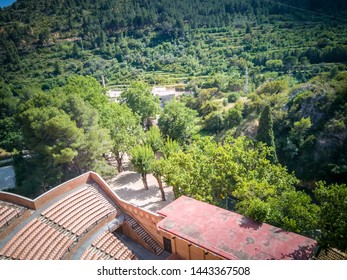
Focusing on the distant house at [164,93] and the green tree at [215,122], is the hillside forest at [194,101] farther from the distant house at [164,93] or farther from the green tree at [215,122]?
the distant house at [164,93]

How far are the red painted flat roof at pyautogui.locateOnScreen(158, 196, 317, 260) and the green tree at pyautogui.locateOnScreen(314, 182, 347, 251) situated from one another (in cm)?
72

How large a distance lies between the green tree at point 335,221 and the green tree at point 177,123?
16.8 metres

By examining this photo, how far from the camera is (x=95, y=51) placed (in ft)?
182

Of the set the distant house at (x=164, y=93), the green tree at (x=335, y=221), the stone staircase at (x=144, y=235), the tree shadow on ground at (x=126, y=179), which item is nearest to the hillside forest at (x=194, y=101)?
the green tree at (x=335, y=221)

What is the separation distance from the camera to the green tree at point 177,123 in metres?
26.2

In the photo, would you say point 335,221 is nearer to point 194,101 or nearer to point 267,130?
point 267,130

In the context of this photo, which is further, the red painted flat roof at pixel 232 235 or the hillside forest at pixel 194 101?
the hillside forest at pixel 194 101

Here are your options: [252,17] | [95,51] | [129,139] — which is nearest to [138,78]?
[95,51]

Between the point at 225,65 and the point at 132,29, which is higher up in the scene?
the point at 132,29

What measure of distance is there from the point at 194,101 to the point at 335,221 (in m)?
31.3

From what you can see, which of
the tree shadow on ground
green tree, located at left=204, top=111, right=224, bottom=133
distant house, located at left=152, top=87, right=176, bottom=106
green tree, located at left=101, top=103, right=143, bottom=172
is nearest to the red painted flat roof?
the tree shadow on ground

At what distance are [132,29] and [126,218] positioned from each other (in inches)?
2209

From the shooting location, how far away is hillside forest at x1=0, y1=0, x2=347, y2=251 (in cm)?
1510
